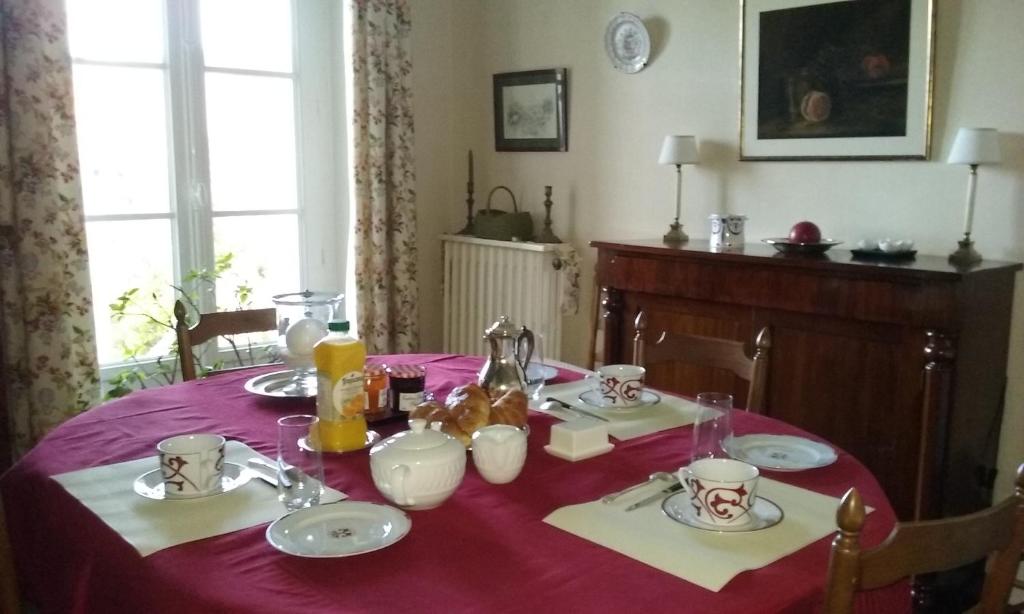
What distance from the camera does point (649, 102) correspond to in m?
3.47

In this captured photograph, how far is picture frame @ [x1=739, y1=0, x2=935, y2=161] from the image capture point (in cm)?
268

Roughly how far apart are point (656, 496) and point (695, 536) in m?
0.15

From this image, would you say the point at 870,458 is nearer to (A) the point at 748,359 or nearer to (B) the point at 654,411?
(A) the point at 748,359

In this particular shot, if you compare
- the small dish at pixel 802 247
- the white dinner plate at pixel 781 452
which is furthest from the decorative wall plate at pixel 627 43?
the white dinner plate at pixel 781 452

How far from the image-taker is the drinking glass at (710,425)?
1534mm

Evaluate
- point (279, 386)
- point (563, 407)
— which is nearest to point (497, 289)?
point (279, 386)

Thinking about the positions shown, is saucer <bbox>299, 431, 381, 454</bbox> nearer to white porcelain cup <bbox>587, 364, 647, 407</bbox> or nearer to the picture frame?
white porcelain cup <bbox>587, 364, 647, 407</bbox>

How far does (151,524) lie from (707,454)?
3.01 feet

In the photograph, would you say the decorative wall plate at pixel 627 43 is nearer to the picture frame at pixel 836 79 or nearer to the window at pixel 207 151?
the picture frame at pixel 836 79

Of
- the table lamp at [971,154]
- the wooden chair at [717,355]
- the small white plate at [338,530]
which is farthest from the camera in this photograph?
the table lamp at [971,154]

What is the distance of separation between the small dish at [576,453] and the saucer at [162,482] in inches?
20.7

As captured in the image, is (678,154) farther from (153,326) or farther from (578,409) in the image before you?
(153,326)

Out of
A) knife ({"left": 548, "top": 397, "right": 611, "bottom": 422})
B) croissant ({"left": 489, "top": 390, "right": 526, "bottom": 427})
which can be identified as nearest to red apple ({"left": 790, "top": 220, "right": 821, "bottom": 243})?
knife ({"left": 548, "top": 397, "right": 611, "bottom": 422})

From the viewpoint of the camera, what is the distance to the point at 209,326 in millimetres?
2367
